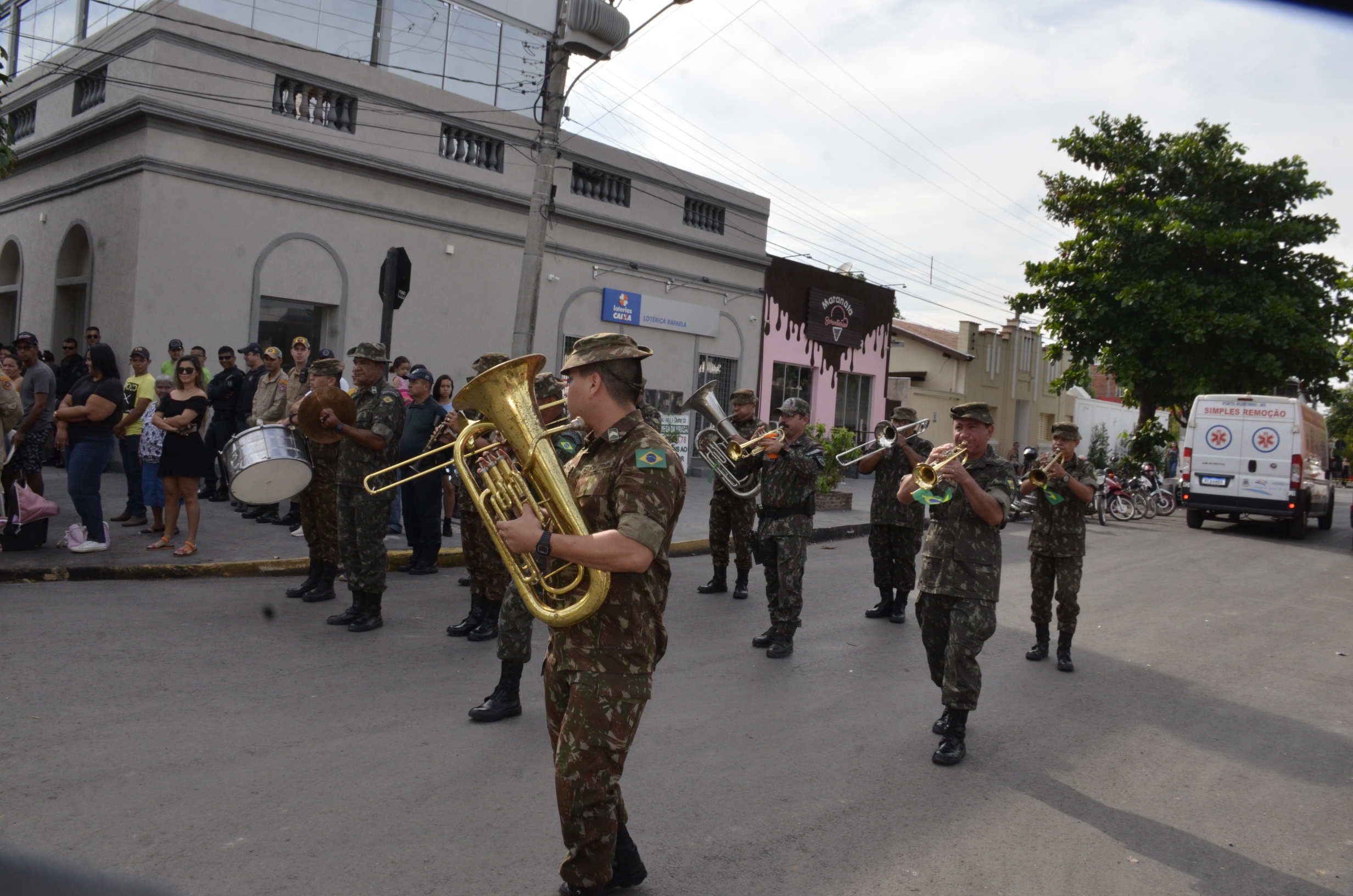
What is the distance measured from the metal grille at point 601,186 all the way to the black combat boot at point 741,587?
12209 mm

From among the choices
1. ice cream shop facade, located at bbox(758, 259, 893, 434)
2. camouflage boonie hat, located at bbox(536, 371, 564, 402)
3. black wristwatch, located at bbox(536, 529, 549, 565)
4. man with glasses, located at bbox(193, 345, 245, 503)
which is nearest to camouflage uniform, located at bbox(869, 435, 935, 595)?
camouflage boonie hat, located at bbox(536, 371, 564, 402)

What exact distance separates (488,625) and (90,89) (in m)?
13.0

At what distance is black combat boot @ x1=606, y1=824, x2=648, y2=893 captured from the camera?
336 cm

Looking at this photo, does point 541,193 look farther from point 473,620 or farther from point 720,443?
point 473,620

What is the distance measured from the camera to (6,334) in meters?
17.7

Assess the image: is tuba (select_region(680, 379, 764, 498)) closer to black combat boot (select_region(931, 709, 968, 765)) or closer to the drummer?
the drummer

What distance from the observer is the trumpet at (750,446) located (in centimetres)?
726

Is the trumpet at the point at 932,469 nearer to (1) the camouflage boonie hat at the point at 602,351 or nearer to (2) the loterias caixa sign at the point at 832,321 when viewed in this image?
(1) the camouflage boonie hat at the point at 602,351

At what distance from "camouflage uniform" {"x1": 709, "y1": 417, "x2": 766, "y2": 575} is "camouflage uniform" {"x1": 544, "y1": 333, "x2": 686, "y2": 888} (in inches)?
234

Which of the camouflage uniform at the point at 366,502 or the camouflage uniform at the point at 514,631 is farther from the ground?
the camouflage uniform at the point at 366,502

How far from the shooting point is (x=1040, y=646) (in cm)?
745

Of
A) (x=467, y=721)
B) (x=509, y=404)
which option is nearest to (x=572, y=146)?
(x=467, y=721)

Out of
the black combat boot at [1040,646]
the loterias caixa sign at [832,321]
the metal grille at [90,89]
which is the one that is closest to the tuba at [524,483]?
the black combat boot at [1040,646]

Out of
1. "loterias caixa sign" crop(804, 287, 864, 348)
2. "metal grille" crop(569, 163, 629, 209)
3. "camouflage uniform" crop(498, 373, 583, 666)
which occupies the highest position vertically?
"metal grille" crop(569, 163, 629, 209)
